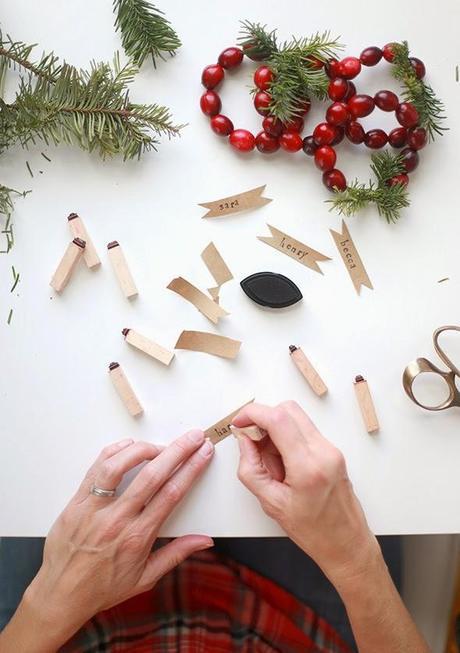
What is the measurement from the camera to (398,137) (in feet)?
3.10

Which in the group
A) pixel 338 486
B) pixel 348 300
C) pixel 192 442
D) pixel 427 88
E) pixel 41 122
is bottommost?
pixel 338 486

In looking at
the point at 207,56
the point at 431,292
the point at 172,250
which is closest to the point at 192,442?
the point at 172,250

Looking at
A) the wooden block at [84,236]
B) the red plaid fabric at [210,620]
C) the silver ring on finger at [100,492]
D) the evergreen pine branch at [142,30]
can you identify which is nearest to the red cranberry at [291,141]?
the evergreen pine branch at [142,30]

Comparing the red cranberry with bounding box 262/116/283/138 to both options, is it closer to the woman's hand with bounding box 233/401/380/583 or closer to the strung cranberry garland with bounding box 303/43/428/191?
the strung cranberry garland with bounding box 303/43/428/191

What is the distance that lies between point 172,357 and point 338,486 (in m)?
0.29

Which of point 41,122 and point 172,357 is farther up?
point 41,122

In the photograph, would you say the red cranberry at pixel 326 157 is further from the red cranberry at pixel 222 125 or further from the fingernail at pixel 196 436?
the fingernail at pixel 196 436

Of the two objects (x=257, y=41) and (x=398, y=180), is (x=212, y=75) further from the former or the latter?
(x=398, y=180)

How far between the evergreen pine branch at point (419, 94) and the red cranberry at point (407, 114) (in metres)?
0.01

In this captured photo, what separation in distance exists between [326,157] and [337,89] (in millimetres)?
97

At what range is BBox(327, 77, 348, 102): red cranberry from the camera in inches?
36.4

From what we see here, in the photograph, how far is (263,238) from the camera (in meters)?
0.95

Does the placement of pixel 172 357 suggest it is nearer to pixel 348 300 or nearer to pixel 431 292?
pixel 348 300

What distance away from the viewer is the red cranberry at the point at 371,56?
933mm
